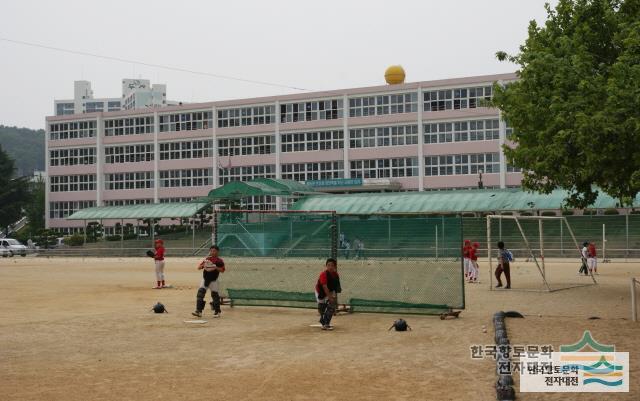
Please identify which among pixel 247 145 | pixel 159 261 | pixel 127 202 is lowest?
pixel 159 261

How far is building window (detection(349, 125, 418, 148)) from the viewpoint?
74500 millimetres

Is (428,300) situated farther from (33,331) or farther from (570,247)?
(570,247)

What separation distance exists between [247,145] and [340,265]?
195 ft

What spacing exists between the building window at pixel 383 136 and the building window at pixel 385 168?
171cm

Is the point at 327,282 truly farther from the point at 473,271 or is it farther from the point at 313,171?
the point at 313,171

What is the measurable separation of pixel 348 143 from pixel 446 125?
10689 mm

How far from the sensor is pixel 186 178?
85.9m

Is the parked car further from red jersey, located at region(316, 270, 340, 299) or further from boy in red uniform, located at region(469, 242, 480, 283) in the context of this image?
red jersey, located at region(316, 270, 340, 299)

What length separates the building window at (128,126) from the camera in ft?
293

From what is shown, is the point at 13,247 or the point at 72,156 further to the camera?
the point at 72,156

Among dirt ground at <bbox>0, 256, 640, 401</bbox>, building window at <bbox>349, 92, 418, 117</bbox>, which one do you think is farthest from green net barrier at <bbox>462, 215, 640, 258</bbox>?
dirt ground at <bbox>0, 256, 640, 401</bbox>

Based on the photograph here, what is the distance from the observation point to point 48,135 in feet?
313

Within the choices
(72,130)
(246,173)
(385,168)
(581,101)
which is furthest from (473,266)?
(72,130)

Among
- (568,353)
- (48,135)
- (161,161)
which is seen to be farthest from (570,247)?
(48,135)
